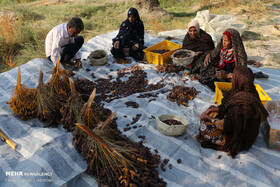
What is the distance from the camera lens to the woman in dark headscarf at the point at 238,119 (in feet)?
7.85

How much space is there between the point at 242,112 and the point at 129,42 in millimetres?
3471

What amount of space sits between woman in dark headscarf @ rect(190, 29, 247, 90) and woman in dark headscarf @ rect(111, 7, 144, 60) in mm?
1437

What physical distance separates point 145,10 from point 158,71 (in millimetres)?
5051

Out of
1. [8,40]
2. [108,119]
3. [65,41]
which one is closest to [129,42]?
[65,41]

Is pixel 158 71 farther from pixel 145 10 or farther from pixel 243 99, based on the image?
pixel 145 10

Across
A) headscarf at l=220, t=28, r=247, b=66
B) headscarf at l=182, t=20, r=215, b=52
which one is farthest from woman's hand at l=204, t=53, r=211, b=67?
headscarf at l=220, t=28, r=247, b=66

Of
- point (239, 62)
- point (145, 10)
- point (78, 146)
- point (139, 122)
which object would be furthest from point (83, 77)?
point (145, 10)

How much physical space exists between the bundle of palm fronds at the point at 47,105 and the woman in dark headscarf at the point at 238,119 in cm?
191

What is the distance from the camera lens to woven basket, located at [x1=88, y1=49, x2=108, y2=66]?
4800 millimetres

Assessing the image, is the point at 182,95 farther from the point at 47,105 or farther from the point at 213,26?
the point at 213,26

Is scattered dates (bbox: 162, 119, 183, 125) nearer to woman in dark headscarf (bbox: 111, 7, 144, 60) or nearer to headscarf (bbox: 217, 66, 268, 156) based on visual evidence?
headscarf (bbox: 217, 66, 268, 156)

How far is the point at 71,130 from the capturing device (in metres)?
2.74

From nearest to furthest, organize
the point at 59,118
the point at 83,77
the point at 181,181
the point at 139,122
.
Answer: the point at 181,181 → the point at 59,118 → the point at 139,122 → the point at 83,77

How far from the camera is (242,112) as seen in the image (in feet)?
7.93
